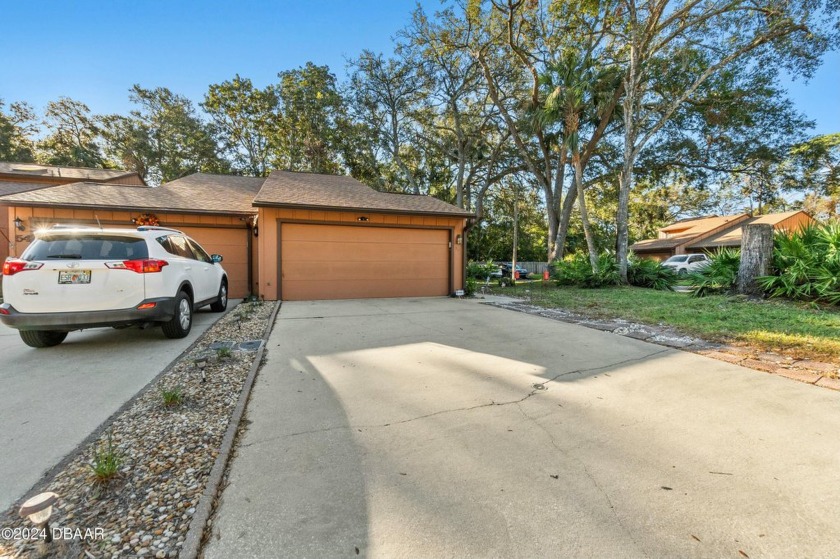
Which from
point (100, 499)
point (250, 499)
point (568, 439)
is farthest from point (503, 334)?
point (100, 499)

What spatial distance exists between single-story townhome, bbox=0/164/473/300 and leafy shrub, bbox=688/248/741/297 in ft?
19.3

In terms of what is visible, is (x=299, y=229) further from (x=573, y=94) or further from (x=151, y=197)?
(x=573, y=94)

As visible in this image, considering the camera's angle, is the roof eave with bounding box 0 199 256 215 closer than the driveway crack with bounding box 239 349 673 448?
No

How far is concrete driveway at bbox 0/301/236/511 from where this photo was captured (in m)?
2.03

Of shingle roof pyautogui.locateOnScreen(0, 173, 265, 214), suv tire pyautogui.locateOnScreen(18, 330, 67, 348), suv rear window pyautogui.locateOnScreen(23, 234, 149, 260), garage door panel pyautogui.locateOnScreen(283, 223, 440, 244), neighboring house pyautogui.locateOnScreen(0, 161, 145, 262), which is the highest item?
neighboring house pyautogui.locateOnScreen(0, 161, 145, 262)

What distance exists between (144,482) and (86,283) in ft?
10.6

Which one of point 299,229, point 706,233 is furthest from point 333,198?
point 706,233

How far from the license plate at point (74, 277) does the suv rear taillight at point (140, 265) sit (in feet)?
0.74

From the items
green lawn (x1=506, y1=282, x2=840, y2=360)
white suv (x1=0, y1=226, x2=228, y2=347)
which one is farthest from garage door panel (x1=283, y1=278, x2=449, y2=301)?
white suv (x1=0, y1=226, x2=228, y2=347)

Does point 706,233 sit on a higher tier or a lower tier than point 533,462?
higher

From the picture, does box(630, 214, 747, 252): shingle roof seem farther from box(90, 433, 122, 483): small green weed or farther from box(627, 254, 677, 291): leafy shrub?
box(90, 433, 122, 483): small green weed

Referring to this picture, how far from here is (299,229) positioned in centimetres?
859

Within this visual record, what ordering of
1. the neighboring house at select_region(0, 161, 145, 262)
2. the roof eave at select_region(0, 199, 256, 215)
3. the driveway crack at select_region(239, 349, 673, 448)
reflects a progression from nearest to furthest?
the driveway crack at select_region(239, 349, 673, 448), the roof eave at select_region(0, 199, 256, 215), the neighboring house at select_region(0, 161, 145, 262)

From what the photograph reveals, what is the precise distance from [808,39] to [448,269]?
47.7ft
